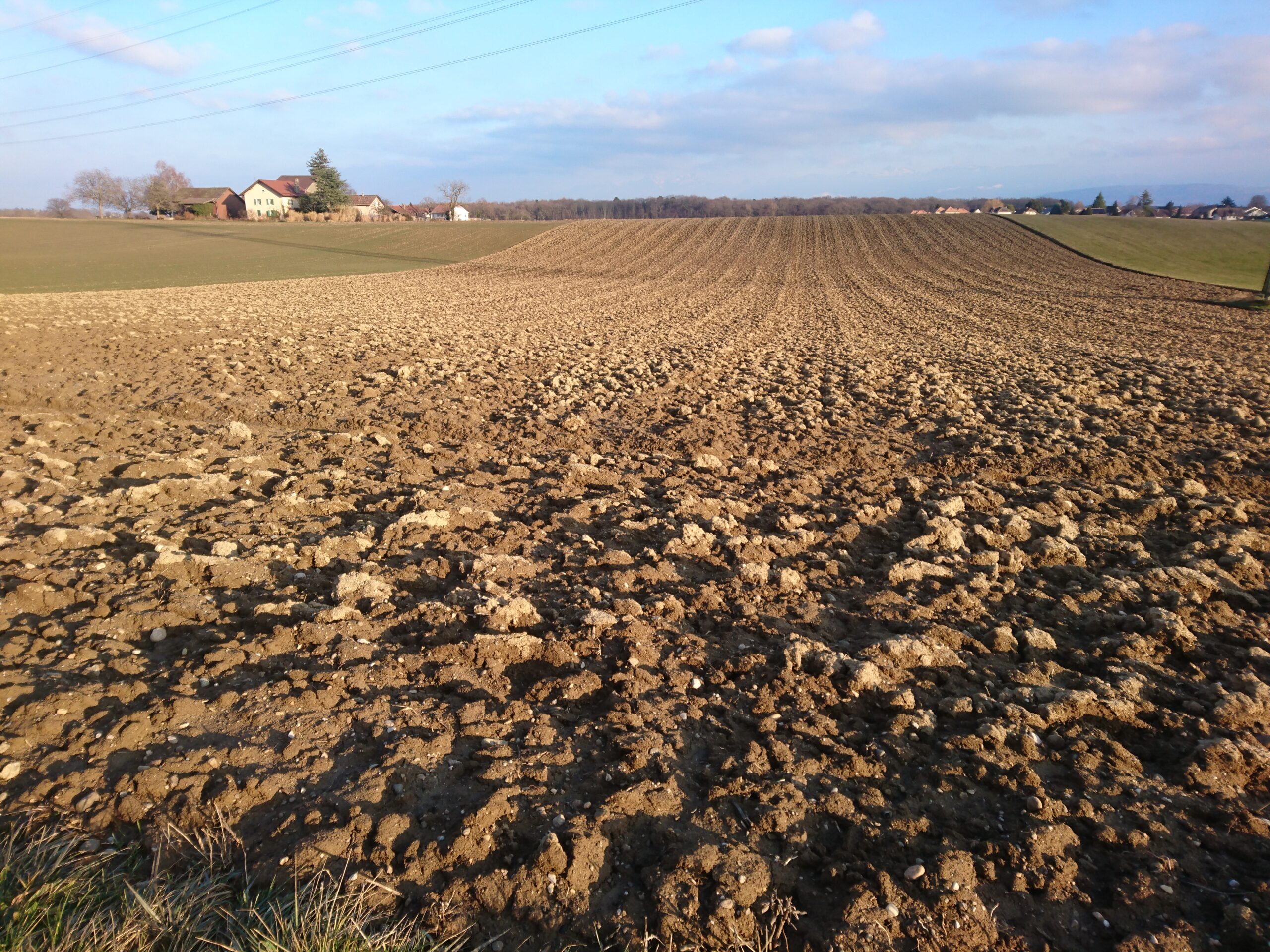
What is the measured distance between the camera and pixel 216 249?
1679 inches

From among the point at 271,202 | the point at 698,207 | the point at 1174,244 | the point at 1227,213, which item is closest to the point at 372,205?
the point at 271,202

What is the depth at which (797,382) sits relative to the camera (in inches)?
438

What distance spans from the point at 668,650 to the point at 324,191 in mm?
82879

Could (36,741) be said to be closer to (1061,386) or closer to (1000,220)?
(1061,386)

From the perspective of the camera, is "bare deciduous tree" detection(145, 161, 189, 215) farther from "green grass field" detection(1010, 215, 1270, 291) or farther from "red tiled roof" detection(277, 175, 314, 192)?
"green grass field" detection(1010, 215, 1270, 291)

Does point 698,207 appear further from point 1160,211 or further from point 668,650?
point 668,650

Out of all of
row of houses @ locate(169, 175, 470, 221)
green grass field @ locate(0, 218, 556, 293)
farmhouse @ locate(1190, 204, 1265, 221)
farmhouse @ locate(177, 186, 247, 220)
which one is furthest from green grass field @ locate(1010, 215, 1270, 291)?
farmhouse @ locate(177, 186, 247, 220)

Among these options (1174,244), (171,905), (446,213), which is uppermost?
(446,213)

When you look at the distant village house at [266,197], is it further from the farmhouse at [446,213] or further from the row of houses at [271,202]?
the farmhouse at [446,213]

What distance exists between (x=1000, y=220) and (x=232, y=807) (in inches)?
2333

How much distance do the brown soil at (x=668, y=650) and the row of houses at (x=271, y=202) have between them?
266 ft

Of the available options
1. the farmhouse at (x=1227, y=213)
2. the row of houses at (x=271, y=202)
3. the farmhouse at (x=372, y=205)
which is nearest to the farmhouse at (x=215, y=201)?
→ the row of houses at (x=271, y=202)

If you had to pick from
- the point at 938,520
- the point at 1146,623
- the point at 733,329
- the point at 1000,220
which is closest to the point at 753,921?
the point at 1146,623

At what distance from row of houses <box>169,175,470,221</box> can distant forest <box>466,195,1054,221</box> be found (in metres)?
8.78
